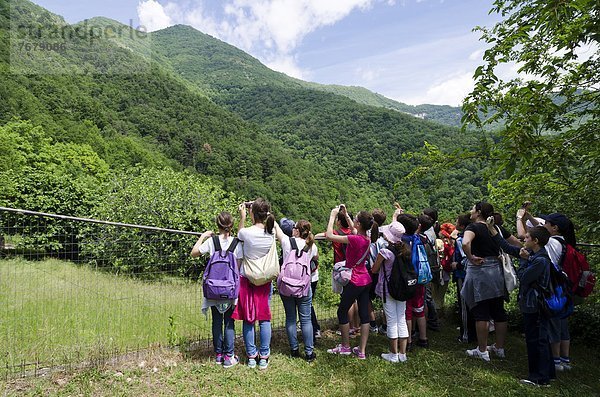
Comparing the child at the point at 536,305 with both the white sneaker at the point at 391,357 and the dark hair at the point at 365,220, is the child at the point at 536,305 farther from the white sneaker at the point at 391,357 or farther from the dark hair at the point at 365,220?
the dark hair at the point at 365,220

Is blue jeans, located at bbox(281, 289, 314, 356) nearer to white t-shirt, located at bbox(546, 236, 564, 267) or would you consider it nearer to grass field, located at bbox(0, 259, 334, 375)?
grass field, located at bbox(0, 259, 334, 375)

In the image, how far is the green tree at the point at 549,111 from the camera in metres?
3.94

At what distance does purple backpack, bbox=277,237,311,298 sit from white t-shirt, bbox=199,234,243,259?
1.79ft

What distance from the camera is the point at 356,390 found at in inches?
144

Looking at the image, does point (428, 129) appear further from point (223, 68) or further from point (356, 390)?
point (223, 68)

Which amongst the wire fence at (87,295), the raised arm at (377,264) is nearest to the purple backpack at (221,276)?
the wire fence at (87,295)

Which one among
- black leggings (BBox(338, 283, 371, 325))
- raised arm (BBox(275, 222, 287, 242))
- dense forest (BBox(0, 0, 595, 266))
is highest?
dense forest (BBox(0, 0, 595, 266))

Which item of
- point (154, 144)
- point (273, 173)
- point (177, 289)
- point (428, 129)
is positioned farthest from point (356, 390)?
point (428, 129)

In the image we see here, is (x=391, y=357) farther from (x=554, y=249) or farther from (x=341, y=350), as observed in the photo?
(x=554, y=249)

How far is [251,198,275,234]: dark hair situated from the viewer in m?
4.10

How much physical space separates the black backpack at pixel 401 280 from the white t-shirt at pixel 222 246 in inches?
71.5

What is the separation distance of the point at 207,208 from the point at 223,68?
177748mm

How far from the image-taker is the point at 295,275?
4164 millimetres

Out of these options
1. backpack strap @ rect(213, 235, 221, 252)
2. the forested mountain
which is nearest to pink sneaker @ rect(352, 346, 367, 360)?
backpack strap @ rect(213, 235, 221, 252)
